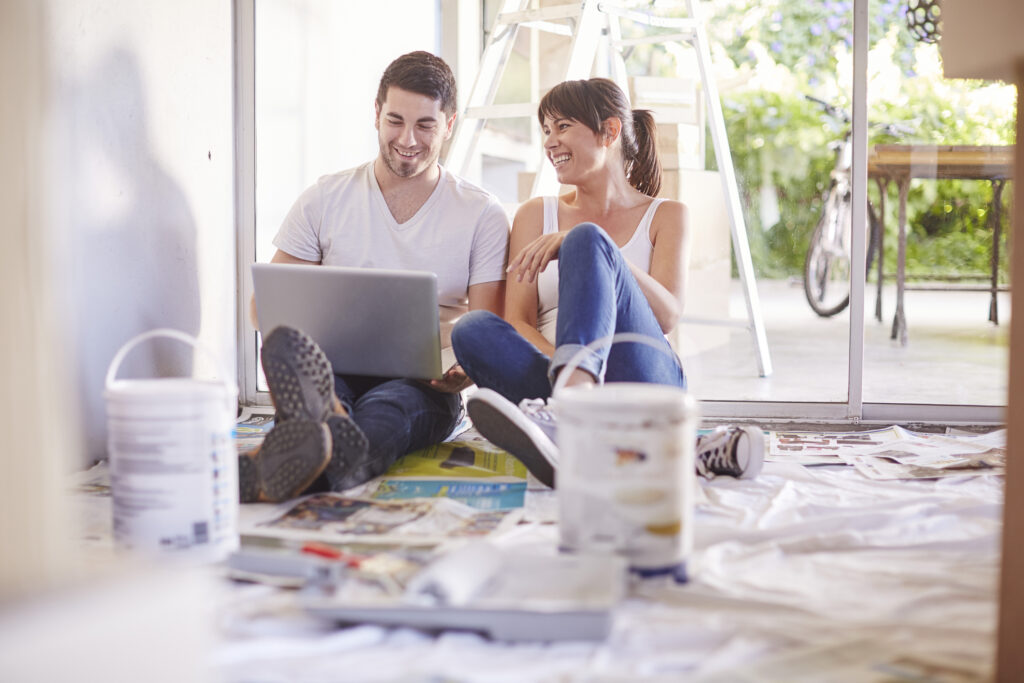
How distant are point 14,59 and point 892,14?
221 cm

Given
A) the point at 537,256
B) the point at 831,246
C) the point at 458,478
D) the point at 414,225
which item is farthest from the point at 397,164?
the point at 831,246

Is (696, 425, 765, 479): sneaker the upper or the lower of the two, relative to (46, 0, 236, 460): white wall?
lower

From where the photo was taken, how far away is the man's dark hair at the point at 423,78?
192 cm

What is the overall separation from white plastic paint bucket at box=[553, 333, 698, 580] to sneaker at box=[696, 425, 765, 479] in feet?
1.89

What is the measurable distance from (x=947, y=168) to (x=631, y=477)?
5.94ft

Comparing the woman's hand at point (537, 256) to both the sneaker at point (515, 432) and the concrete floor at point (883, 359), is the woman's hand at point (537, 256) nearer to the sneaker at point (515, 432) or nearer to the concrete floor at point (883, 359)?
the sneaker at point (515, 432)

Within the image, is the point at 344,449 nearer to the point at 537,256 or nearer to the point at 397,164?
the point at 537,256

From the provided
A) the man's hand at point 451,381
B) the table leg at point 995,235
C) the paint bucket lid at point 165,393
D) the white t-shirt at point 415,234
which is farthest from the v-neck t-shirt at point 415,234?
→ the table leg at point 995,235

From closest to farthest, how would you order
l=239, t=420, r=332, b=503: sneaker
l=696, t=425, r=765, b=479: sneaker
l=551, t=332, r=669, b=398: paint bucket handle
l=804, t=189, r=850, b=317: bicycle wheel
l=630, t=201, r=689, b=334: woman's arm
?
l=551, t=332, r=669, b=398: paint bucket handle → l=239, t=420, r=332, b=503: sneaker → l=696, t=425, r=765, b=479: sneaker → l=630, t=201, r=689, b=334: woman's arm → l=804, t=189, r=850, b=317: bicycle wheel

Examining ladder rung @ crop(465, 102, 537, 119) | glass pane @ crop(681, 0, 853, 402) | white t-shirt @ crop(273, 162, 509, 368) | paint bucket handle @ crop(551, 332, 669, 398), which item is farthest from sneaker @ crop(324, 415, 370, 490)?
glass pane @ crop(681, 0, 853, 402)

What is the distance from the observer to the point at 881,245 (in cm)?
262

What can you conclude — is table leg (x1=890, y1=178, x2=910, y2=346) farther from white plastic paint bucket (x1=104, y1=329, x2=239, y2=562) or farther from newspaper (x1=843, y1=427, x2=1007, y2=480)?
white plastic paint bucket (x1=104, y1=329, x2=239, y2=562)

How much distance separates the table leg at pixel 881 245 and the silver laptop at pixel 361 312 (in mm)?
1437

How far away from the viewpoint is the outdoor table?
2.40 meters
